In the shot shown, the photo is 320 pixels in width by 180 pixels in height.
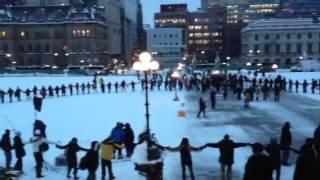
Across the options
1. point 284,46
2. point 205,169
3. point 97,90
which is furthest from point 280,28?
point 205,169

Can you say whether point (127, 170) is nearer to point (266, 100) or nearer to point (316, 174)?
point (316, 174)

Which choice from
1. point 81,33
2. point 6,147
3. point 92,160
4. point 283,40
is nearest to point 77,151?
point 92,160

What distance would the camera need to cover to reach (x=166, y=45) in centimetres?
17550

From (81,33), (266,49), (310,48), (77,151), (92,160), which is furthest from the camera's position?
(266,49)

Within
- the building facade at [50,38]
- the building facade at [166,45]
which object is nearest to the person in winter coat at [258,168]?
the building facade at [50,38]

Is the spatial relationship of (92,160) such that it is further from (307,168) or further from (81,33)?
(81,33)

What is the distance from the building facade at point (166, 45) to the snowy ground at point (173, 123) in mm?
120687

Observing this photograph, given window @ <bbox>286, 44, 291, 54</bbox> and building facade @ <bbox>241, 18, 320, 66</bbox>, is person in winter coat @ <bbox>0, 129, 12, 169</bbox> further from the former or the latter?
window @ <bbox>286, 44, 291, 54</bbox>

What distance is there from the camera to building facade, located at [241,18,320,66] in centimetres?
14875

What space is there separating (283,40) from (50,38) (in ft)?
201

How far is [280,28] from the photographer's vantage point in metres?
149

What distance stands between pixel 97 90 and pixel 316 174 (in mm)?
52520

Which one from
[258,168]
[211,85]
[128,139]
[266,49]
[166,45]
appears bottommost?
[211,85]

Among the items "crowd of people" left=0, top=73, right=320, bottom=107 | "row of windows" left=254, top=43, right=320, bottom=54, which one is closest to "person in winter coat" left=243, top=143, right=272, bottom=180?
"crowd of people" left=0, top=73, right=320, bottom=107
